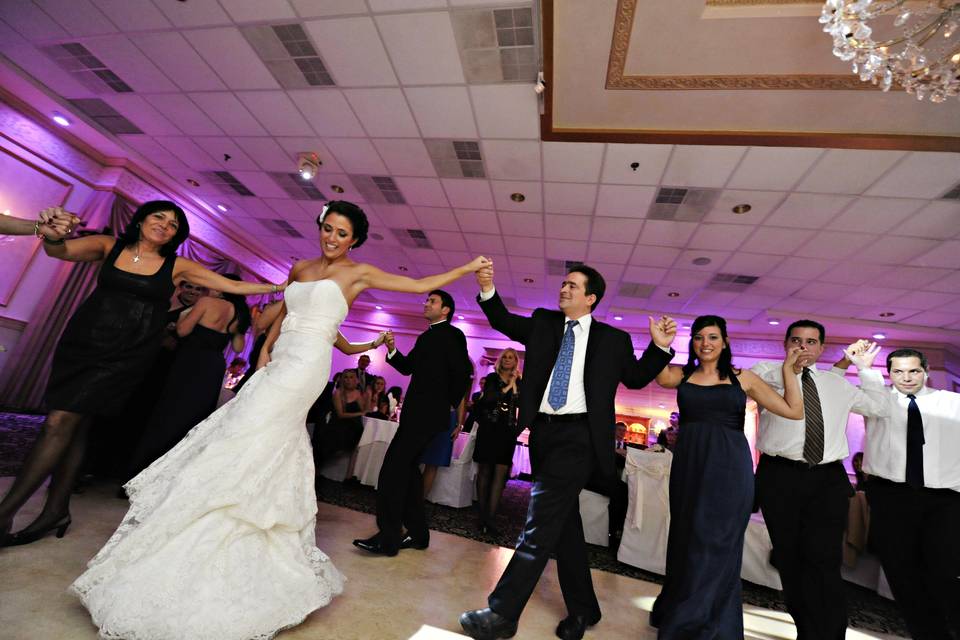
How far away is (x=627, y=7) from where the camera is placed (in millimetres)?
3301

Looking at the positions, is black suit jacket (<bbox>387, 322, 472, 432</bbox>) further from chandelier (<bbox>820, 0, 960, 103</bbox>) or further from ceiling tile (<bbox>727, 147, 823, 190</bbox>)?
ceiling tile (<bbox>727, 147, 823, 190</bbox>)

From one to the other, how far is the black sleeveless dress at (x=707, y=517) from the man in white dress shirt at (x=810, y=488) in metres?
0.45

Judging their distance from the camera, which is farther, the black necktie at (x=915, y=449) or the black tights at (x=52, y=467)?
the black necktie at (x=915, y=449)

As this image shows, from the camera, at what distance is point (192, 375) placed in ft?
9.58

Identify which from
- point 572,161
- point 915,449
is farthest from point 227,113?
point 915,449

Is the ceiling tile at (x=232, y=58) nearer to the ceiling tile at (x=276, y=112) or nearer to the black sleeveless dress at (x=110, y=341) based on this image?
the ceiling tile at (x=276, y=112)

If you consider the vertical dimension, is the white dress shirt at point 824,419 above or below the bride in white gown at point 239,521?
above

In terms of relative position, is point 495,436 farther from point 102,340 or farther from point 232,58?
point 232,58

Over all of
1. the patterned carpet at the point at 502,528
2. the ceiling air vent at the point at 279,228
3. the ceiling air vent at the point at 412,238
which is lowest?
the patterned carpet at the point at 502,528

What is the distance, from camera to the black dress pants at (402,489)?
2518mm

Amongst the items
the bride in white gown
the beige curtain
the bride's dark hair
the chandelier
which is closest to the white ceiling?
the beige curtain

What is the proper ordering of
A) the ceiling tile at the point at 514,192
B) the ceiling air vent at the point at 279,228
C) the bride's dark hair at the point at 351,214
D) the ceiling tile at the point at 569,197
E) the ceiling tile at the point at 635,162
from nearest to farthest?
the bride's dark hair at the point at 351,214
the ceiling tile at the point at 635,162
the ceiling tile at the point at 569,197
the ceiling tile at the point at 514,192
the ceiling air vent at the point at 279,228

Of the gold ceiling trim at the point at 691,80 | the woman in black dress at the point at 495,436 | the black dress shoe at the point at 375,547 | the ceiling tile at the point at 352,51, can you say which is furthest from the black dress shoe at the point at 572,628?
the ceiling tile at the point at 352,51

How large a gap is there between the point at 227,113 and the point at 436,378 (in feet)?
16.1
